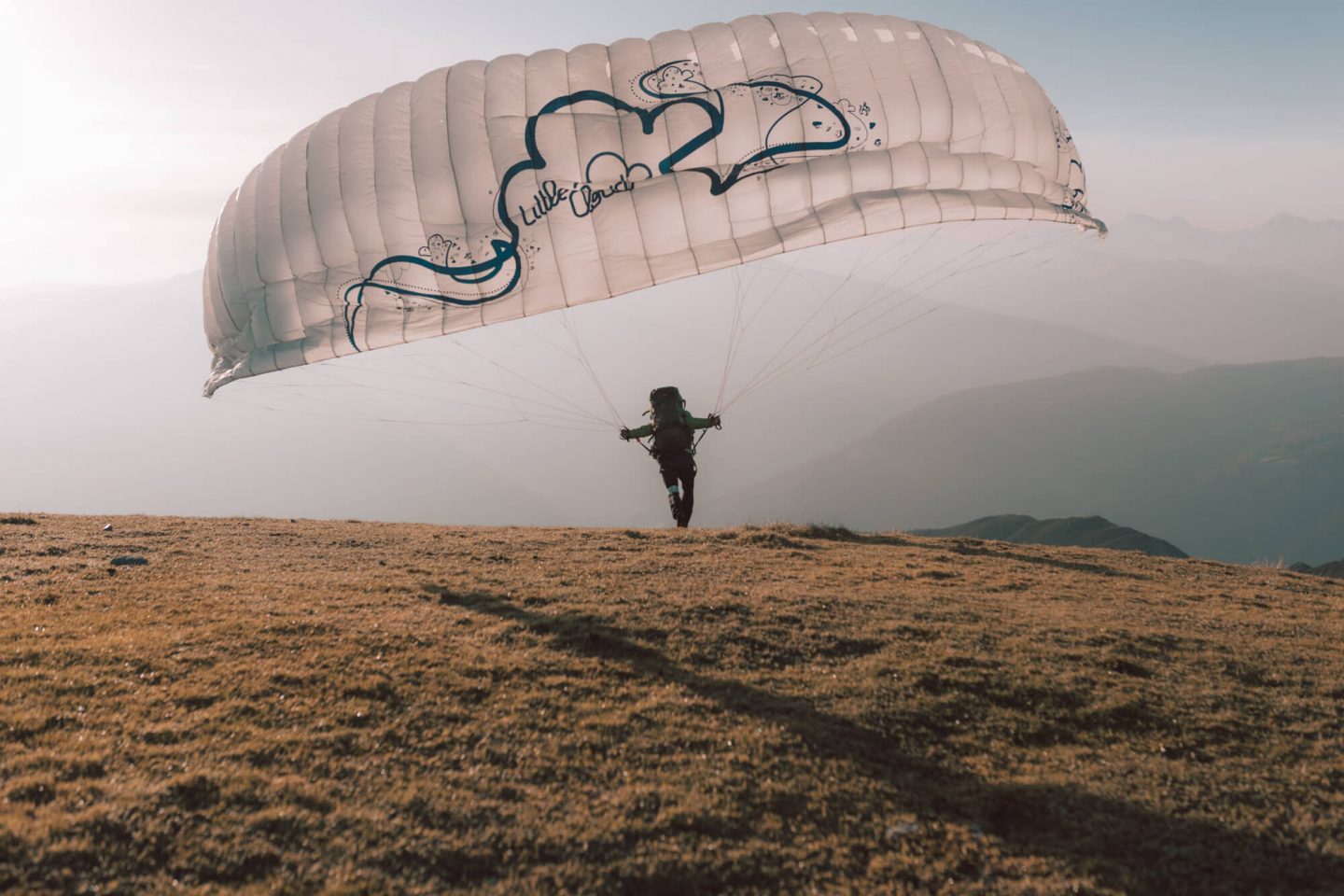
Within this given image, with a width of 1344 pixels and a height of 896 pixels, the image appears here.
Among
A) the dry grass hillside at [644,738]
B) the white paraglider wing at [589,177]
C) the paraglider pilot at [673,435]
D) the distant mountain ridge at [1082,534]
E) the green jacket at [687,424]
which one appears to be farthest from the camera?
the distant mountain ridge at [1082,534]

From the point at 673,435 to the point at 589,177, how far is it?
5.25 metres

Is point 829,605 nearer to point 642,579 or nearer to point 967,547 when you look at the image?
point 642,579

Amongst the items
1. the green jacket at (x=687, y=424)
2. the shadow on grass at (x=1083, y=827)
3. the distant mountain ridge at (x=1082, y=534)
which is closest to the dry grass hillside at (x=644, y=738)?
the shadow on grass at (x=1083, y=827)

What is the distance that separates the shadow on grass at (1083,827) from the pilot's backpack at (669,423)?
893 centimetres

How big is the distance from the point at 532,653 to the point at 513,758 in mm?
2152

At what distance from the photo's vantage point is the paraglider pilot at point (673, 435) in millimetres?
15516

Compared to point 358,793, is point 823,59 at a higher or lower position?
higher

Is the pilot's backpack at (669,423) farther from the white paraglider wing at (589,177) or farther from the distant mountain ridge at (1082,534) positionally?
the distant mountain ridge at (1082,534)

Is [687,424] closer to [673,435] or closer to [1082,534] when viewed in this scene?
[673,435]

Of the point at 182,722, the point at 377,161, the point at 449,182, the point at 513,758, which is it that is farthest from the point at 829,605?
the point at 377,161

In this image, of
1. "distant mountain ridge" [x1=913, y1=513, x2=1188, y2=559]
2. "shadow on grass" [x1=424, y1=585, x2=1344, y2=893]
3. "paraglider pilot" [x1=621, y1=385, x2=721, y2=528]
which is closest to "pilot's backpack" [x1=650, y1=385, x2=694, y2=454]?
"paraglider pilot" [x1=621, y1=385, x2=721, y2=528]

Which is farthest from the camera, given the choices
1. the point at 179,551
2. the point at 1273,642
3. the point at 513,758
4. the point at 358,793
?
the point at 179,551

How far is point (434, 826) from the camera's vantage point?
488 cm

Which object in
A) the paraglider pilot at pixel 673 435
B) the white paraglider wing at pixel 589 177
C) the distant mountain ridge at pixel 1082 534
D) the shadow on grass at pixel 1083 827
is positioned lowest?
the distant mountain ridge at pixel 1082 534
